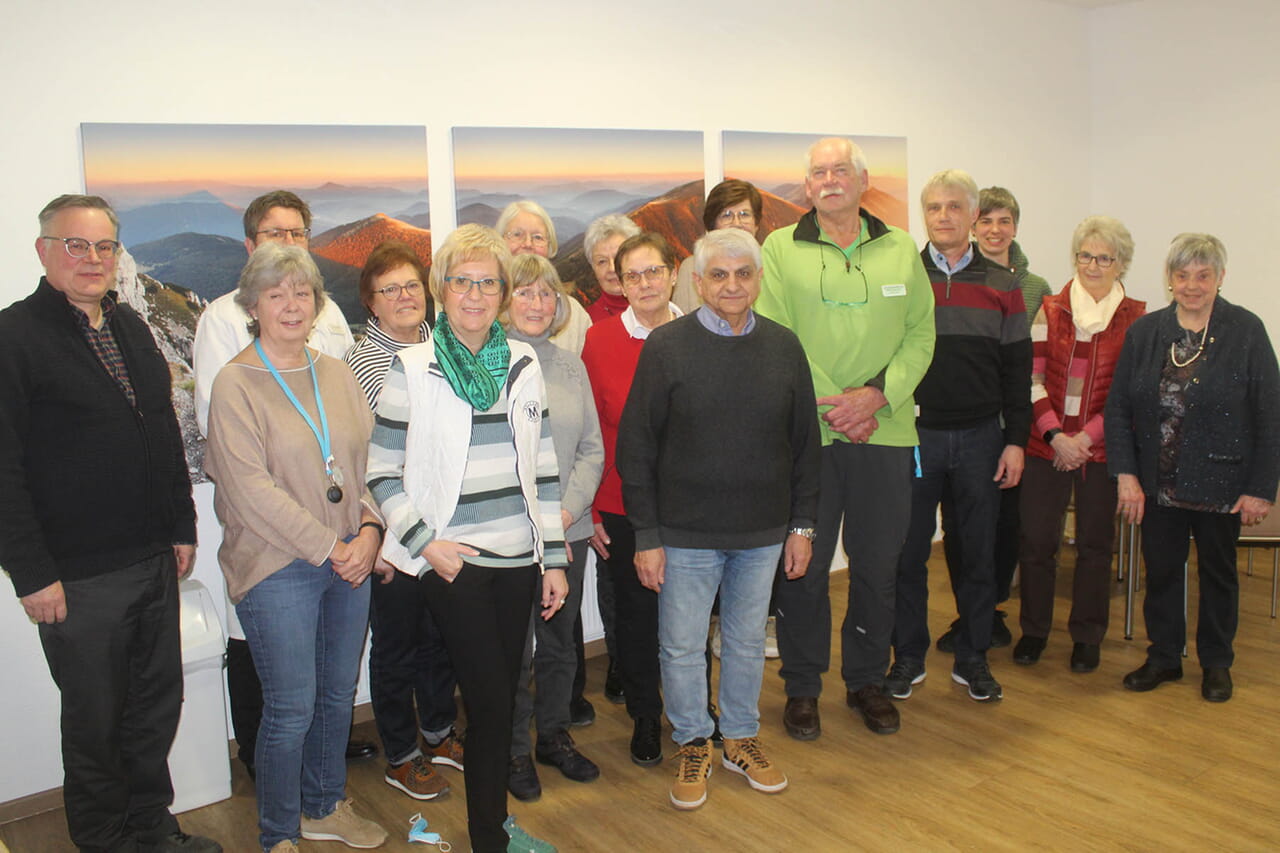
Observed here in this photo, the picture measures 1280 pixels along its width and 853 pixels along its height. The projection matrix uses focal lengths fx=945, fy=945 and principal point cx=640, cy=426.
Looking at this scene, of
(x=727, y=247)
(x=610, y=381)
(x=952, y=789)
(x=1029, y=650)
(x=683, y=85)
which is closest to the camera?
(x=727, y=247)

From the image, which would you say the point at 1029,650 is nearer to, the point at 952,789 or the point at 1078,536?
the point at 1078,536

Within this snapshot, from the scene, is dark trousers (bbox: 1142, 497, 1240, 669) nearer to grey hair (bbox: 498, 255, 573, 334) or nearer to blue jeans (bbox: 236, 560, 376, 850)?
grey hair (bbox: 498, 255, 573, 334)

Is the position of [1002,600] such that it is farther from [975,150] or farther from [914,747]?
[975,150]

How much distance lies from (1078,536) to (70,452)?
359 centimetres

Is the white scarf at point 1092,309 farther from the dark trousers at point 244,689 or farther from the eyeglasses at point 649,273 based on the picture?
the dark trousers at point 244,689

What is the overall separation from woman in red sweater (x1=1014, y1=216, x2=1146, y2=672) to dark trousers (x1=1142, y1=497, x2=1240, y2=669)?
0.21 m

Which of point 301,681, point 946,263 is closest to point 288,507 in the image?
point 301,681

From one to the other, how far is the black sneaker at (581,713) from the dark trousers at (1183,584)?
7.14ft

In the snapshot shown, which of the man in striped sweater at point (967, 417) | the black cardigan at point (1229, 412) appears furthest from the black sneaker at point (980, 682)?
the black cardigan at point (1229, 412)

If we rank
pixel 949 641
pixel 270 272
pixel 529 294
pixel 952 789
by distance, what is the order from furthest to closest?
pixel 949 641 < pixel 952 789 < pixel 529 294 < pixel 270 272

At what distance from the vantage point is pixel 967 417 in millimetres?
3488

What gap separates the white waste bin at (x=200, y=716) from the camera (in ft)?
9.70

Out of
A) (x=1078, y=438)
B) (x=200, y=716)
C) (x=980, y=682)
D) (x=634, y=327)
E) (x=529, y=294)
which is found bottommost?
(x=980, y=682)

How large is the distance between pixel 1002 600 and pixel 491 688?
3069 millimetres
